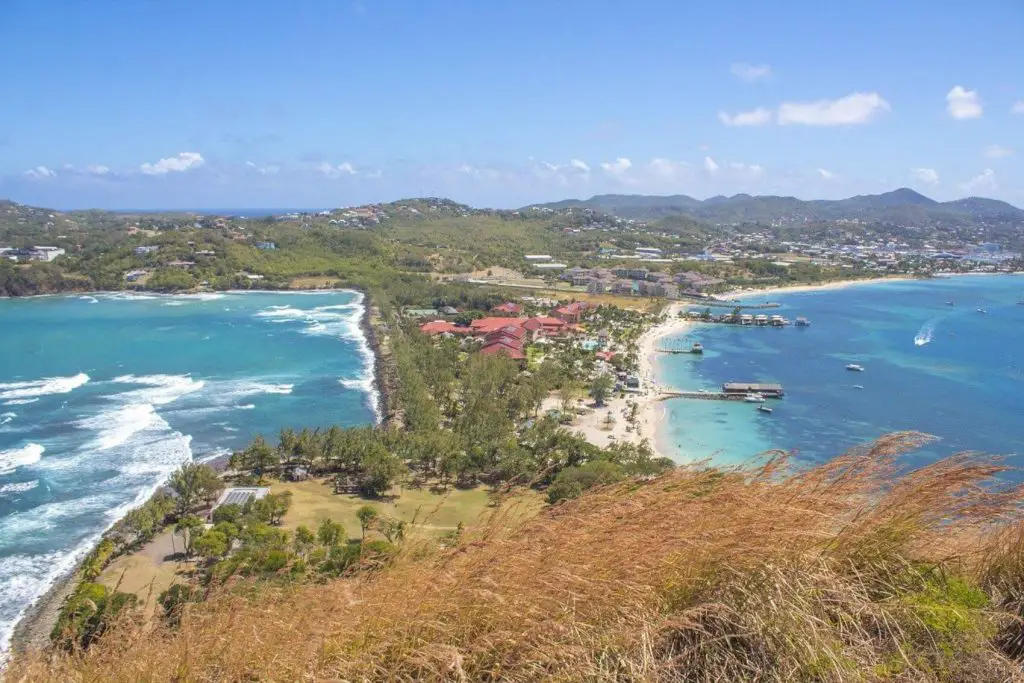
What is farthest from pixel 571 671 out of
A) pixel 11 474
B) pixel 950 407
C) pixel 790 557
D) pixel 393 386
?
pixel 950 407

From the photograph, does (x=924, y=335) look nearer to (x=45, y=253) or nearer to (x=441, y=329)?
(x=441, y=329)

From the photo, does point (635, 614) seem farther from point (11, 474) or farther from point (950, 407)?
point (950, 407)

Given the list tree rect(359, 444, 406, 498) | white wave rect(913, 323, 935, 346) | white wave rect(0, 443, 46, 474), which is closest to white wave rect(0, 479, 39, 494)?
white wave rect(0, 443, 46, 474)

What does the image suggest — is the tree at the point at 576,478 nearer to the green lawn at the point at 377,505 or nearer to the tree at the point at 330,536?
the green lawn at the point at 377,505

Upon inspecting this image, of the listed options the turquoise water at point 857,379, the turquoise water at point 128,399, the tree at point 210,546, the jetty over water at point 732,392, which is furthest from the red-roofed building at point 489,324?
the tree at point 210,546

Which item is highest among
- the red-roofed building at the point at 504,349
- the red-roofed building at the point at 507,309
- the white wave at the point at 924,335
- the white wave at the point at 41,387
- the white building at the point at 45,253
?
the white building at the point at 45,253

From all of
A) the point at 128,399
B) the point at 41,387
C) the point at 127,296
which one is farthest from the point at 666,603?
the point at 127,296
